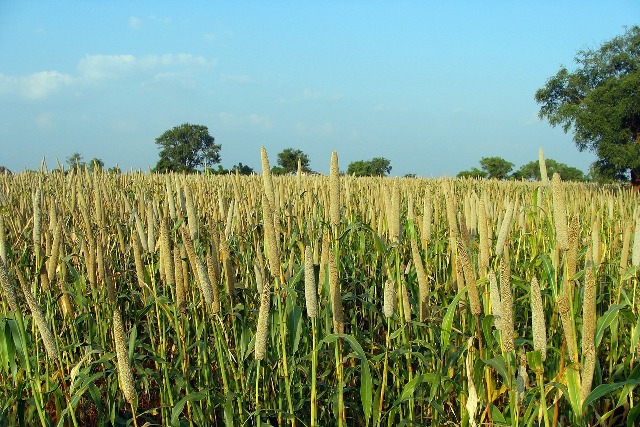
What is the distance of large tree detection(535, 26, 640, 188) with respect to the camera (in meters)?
18.2

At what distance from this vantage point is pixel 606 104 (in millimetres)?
18688

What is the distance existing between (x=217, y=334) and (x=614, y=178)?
22.1 metres

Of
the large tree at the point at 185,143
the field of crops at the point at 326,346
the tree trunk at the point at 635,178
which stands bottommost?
the field of crops at the point at 326,346

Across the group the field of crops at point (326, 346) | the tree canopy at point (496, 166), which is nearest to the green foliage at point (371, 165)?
the tree canopy at point (496, 166)

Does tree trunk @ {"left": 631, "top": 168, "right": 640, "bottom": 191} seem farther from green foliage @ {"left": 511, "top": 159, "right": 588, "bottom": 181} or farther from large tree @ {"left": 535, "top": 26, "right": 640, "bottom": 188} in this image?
green foliage @ {"left": 511, "top": 159, "right": 588, "bottom": 181}

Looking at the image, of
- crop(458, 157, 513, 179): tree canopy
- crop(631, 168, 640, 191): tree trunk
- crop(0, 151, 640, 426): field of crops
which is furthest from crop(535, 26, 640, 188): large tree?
crop(458, 157, 513, 179): tree canopy

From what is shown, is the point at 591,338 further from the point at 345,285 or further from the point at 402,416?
the point at 345,285

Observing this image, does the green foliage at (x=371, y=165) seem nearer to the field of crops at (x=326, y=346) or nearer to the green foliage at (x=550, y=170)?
the green foliage at (x=550, y=170)

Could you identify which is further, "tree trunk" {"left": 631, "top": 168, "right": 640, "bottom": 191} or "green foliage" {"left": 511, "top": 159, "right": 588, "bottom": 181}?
"green foliage" {"left": 511, "top": 159, "right": 588, "bottom": 181}

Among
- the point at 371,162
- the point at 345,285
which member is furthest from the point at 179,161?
the point at 345,285

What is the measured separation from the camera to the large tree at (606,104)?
18.2 meters

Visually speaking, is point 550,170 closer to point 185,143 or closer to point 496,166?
point 496,166

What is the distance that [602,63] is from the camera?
2066 centimetres

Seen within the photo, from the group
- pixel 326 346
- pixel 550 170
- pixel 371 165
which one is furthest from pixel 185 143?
pixel 326 346
